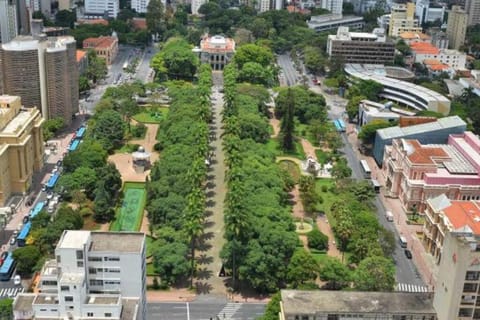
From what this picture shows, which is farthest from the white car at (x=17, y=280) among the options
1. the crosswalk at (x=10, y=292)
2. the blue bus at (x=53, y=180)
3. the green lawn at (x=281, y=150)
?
the green lawn at (x=281, y=150)

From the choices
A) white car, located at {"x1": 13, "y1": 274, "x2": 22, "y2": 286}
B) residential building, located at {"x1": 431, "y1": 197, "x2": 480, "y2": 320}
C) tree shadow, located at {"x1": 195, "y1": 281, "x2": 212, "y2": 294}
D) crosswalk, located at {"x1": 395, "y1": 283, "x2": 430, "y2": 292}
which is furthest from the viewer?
crosswalk, located at {"x1": 395, "y1": 283, "x2": 430, "y2": 292}

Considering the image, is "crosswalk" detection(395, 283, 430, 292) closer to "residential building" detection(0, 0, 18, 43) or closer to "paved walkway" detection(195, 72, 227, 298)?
"paved walkway" detection(195, 72, 227, 298)

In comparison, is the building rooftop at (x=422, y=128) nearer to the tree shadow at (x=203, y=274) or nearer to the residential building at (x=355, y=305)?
the tree shadow at (x=203, y=274)

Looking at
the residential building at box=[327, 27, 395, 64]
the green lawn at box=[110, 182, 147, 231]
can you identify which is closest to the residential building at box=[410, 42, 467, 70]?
the residential building at box=[327, 27, 395, 64]

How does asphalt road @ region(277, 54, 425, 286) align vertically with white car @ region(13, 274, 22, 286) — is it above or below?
above

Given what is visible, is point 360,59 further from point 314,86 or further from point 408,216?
point 408,216

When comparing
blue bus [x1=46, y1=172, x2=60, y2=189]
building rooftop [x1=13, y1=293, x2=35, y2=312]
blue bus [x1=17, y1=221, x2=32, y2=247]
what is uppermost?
building rooftop [x1=13, y1=293, x2=35, y2=312]

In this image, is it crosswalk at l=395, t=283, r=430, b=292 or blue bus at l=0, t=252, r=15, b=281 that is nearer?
blue bus at l=0, t=252, r=15, b=281
